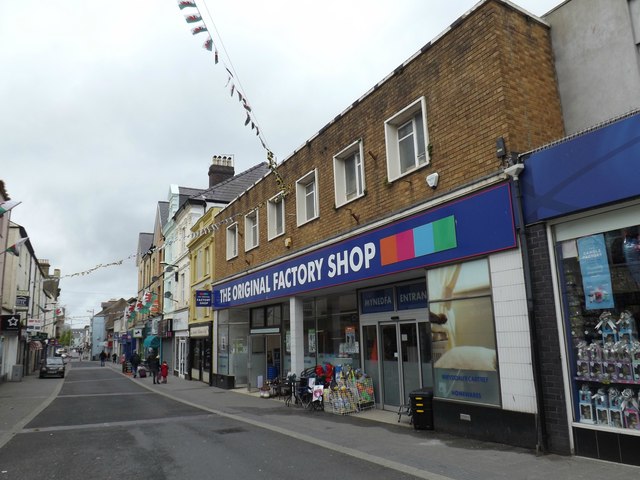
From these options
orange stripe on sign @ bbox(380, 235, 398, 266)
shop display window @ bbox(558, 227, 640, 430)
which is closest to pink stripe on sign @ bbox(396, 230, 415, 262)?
orange stripe on sign @ bbox(380, 235, 398, 266)

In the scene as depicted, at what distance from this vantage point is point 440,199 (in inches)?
367

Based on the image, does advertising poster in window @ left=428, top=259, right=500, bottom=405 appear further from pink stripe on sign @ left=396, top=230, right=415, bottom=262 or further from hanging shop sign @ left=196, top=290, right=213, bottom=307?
hanging shop sign @ left=196, top=290, right=213, bottom=307

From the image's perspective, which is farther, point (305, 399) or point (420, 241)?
point (305, 399)

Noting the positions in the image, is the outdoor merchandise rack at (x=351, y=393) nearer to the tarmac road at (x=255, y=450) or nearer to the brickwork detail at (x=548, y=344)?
the tarmac road at (x=255, y=450)

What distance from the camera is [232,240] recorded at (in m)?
21.5

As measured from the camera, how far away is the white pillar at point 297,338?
1541cm

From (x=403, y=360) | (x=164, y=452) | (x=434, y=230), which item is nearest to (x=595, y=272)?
(x=434, y=230)

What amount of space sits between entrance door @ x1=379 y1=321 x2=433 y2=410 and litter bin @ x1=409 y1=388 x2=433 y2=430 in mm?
1422

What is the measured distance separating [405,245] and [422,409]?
3.27m

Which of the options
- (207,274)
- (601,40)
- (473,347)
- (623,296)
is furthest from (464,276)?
(207,274)

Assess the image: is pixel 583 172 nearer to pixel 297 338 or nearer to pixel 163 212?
pixel 297 338

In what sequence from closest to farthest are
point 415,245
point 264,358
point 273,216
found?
point 415,245, point 273,216, point 264,358

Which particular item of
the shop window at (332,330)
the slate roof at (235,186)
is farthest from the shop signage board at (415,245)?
the slate roof at (235,186)

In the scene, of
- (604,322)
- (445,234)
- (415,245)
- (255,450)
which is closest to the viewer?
(604,322)
